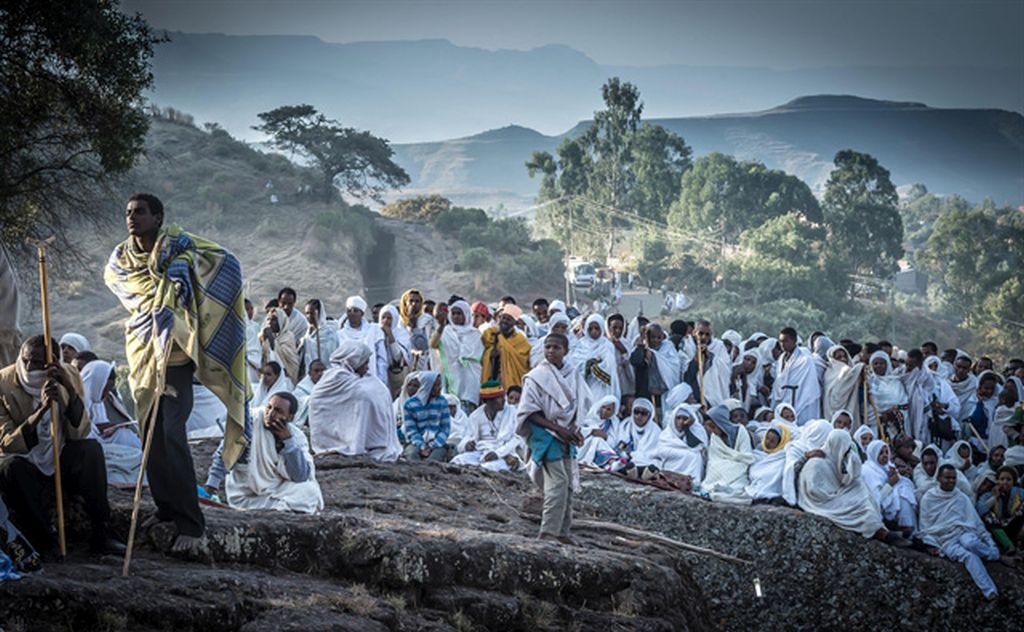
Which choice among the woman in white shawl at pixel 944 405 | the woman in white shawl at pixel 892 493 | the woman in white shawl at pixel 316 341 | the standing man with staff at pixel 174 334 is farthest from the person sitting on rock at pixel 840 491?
the standing man with staff at pixel 174 334

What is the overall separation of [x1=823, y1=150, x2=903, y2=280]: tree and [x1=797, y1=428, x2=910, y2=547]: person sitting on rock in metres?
45.7

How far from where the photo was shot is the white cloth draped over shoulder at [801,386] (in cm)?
1463

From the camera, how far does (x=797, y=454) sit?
12.3 m

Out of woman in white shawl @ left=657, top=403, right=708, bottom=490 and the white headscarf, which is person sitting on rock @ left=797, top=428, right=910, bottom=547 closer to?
woman in white shawl @ left=657, top=403, right=708, bottom=490

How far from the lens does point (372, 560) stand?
706 cm

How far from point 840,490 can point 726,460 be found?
124 centimetres

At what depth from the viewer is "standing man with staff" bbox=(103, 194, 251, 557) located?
6102 mm

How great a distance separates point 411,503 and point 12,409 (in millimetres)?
3900

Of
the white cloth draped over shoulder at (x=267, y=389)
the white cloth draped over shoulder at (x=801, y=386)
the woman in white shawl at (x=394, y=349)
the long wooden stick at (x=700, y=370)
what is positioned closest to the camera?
the white cloth draped over shoulder at (x=267, y=389)


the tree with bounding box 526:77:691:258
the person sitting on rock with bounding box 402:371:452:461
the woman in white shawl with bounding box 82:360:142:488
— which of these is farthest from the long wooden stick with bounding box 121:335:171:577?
the tree with bounding box 526:77:691:258

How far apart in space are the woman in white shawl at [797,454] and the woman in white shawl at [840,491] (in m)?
0.07

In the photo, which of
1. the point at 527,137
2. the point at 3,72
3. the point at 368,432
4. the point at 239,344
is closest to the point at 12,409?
the point at 239,344

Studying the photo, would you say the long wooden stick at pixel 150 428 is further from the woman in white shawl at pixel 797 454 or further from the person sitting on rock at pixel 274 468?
the woman in white shawl at pixel 797 454

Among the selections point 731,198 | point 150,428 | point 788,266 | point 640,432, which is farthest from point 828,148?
point 150,428
